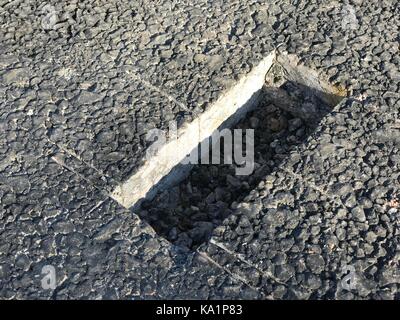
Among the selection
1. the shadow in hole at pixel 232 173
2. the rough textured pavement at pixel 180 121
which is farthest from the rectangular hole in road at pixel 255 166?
the rough textured pavement at pixel 180 121

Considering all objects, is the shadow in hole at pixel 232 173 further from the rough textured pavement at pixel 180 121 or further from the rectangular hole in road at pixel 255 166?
the rough textured pavement at pixel 180 121

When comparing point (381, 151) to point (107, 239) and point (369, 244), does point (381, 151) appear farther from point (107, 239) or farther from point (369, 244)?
point (107, 239)

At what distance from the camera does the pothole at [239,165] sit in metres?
3.30

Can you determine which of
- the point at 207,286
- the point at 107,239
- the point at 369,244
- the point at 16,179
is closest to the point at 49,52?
the point at 16,179

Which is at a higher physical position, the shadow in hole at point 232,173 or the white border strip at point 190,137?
the white border strip at point 190,137

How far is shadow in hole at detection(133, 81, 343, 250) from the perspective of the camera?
328 cm

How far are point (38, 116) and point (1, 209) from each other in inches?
22.4

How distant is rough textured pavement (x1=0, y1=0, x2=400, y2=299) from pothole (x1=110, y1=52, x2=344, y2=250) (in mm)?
141

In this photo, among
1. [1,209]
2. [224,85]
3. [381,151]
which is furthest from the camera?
[224,85]

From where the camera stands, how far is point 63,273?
2.83 meters

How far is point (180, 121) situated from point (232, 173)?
1.41ft

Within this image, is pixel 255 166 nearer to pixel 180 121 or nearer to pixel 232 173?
pixel 232 173

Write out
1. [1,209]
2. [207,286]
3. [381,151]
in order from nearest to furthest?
[207,286] → [1,209] → [381,151]

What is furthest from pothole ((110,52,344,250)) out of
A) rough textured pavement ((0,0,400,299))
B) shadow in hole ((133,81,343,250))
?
rough textured pavement ((0,0,400,299))
